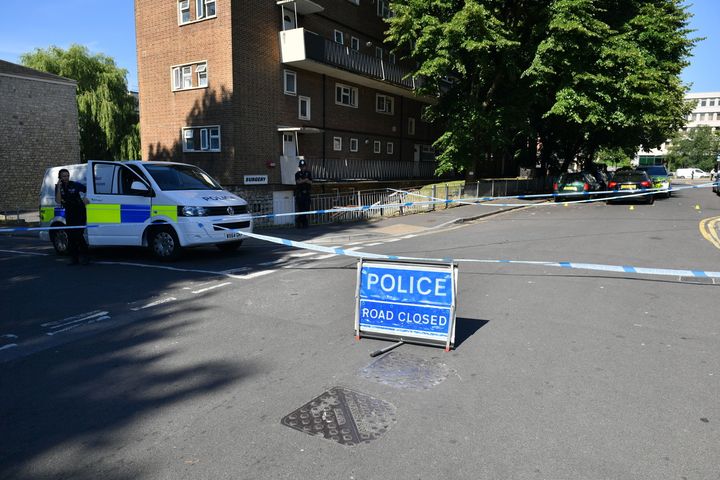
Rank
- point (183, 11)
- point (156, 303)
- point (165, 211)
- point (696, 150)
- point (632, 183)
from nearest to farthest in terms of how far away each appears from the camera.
→ point (156, 303) → point (165, 211) → point (183, 11) → point (632, 183) → point (696, 150)

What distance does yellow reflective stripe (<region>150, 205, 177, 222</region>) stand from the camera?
947cm

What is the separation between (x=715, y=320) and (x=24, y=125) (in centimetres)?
3419

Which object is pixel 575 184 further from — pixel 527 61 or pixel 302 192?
pixel 302 192

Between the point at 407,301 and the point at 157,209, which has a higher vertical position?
the point at 157,209

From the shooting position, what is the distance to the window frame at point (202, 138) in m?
20.8

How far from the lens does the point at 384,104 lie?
98.2ft

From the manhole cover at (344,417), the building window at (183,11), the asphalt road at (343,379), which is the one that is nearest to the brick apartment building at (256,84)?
the building window at (183,11)

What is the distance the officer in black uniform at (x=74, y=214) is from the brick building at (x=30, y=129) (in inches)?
919

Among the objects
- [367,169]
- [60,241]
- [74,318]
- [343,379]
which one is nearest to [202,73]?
[367,169]

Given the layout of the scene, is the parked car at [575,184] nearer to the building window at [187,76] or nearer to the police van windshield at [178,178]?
the building window at [187,76]

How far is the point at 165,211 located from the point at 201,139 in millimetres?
12760

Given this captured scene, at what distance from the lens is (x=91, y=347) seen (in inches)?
205

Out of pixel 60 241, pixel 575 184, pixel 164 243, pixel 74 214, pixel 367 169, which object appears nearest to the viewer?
pixel 74 214

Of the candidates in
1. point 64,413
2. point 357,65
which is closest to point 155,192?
point 64,413
